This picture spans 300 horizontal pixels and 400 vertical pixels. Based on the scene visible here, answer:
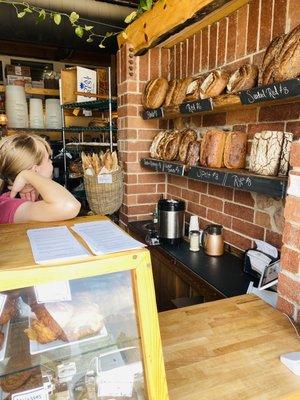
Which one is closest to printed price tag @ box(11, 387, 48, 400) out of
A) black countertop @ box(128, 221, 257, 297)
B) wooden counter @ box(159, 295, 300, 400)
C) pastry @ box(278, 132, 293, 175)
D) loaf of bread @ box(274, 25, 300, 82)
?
wooden counter @ box(159, 295, 300, 400)

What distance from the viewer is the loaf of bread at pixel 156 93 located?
2.46 meters

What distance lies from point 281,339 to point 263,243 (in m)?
0.81

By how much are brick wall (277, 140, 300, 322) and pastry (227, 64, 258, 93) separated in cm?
67

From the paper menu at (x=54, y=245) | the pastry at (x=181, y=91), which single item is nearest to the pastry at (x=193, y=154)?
the pastry at (x=181, y=91)

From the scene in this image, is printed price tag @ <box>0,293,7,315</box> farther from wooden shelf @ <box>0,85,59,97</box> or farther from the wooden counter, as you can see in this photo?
wooden shelf @ <box>0,85,59,97</box>

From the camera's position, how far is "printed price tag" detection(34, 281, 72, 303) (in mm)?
770

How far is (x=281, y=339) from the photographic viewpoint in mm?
1052

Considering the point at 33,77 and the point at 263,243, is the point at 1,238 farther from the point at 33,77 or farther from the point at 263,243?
the point at 33,77

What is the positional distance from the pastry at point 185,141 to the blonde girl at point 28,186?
95 cm

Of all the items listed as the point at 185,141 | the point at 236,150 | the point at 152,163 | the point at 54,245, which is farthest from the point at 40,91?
the point at 54,245

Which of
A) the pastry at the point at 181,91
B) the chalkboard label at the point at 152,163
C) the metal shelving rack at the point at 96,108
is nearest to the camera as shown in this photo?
the pastry at the point at 181,91

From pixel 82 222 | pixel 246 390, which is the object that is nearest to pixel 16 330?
pixel 82 222

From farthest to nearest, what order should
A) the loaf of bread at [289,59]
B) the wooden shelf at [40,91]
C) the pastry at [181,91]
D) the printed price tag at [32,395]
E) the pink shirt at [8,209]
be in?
1. the wooden shelf at [40,91]
2. the pastry at [181,91]
3. the pink shirt at [8,209]
4. the loaf of bread at [289,59]
5. the printed price tag at [32,395]

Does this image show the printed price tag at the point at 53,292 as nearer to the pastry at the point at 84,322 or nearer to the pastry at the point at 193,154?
the pastry at the point at 84,322
